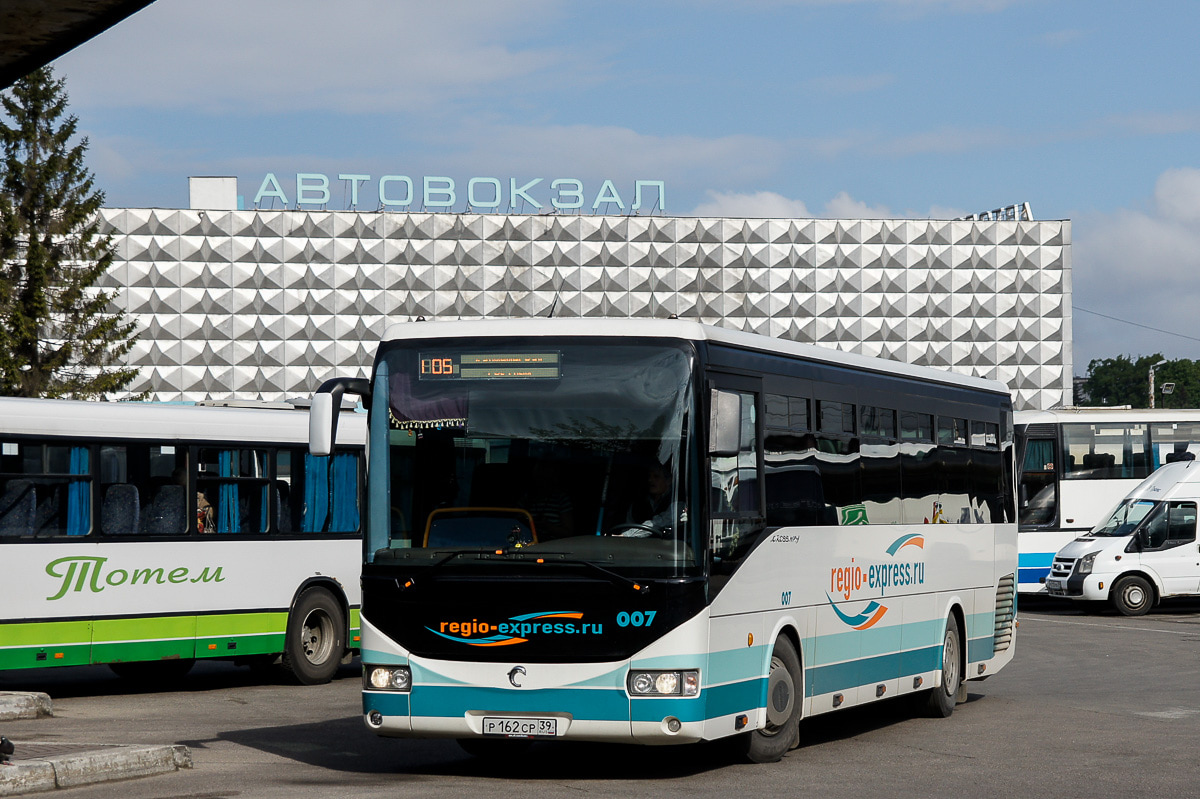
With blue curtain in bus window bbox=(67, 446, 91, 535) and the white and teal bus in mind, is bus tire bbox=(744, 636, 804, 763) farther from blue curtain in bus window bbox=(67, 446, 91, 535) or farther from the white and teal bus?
blue curtain in bus window bbox=(67, 446, 91, 535)

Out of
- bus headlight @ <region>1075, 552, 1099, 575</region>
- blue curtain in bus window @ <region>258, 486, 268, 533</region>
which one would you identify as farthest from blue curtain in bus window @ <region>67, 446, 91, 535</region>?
bus headlight @ <region>1075, 552, 1099, 575</region>

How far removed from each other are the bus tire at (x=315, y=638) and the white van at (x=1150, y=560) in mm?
17236

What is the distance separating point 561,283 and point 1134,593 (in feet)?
133

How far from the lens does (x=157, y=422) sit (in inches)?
633

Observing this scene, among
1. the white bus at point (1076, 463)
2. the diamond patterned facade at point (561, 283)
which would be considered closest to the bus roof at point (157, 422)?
the white bus at point (1076, 463)

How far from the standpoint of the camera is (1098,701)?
52.9ft

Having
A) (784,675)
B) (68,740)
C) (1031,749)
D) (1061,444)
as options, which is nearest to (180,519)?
(68,740)

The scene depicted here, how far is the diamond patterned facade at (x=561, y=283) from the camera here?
6544 cm

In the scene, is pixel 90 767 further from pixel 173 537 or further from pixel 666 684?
pixel 173 537

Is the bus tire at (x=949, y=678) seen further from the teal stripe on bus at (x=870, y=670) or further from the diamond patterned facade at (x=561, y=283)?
the diamond patterned facade at (x=561, y=283)

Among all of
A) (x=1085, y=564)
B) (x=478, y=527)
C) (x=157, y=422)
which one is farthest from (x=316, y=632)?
(x=1085, y=564)

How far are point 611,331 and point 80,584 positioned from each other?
7362 millimetres

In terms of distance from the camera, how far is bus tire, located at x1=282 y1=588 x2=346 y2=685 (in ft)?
56.6

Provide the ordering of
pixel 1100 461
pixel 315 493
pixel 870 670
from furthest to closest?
pixel 1100 461 < pixel 315 493 < pixel 870 670
